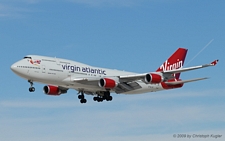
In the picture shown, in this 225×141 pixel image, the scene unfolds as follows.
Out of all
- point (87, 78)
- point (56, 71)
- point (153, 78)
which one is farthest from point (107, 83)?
point (56, 71)

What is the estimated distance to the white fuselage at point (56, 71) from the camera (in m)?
76.8

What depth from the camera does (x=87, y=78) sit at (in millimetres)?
80125

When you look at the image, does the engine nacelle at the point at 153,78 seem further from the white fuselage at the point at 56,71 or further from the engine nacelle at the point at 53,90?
the engine nacelle at the point at 53,90

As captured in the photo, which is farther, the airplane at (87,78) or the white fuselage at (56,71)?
the airplane at (87,78)

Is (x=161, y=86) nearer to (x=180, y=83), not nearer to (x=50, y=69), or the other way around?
(x=180, y=83)

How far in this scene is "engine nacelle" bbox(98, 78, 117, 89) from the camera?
80.1m

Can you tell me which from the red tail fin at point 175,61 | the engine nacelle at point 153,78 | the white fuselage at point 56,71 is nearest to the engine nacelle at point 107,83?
the white fuselage at point 56,71

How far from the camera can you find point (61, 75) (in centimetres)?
7838

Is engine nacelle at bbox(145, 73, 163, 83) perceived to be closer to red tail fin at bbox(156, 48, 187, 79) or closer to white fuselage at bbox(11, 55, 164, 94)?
white fuselage at bbox(11, 55, 164, 94)

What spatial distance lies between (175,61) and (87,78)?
1803 cm

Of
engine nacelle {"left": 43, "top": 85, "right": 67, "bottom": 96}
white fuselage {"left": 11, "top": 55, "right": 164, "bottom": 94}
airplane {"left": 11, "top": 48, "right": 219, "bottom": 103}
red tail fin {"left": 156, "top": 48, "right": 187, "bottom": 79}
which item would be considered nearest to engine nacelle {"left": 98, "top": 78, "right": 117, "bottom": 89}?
airplane {"left": 11, "top": 48, "right": 219, "bottom": 103}

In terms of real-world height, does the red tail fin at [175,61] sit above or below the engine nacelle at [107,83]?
above

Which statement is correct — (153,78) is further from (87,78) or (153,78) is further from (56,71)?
(56,71)

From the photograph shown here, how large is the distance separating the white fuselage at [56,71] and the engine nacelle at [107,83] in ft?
3.34
